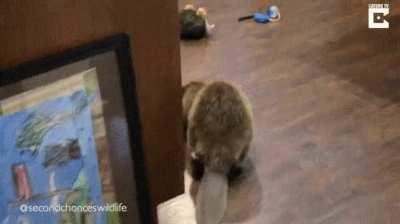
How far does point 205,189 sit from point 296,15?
1426mm

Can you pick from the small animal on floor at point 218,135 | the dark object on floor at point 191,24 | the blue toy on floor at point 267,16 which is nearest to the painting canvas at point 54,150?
the small animal on floor at point 218,135

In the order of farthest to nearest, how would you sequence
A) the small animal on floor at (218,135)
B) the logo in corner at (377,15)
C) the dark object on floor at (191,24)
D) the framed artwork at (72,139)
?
the logo in corner at (377,15)
the dark object on floor at (191,24)
the small animal on floor at (218,135)
the framed artwork at (72,139)

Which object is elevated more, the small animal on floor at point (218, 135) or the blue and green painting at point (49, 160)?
the blue and green painting at point (49, 160)

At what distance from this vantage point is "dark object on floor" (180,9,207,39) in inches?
98.7

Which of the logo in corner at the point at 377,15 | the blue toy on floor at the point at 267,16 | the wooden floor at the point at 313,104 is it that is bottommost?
the wooden floor at the point at 313,104

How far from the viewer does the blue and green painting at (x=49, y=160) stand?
1.09m

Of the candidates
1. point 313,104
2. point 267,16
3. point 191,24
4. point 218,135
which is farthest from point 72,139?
point 267,16

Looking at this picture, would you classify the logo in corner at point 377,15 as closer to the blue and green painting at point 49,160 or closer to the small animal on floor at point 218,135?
the small animal on floor at point 218,135

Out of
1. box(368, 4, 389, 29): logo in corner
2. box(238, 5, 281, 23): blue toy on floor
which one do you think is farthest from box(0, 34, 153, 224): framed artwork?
box(368, 4, 389, 29): logo in corner

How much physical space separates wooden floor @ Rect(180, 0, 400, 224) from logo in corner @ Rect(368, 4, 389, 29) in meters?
0.03

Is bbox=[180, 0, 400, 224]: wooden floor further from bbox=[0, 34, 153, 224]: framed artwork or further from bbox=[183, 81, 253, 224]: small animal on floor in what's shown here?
bbox=[0, 34, 153, 224]: framed artwork

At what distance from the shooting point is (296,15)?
280 centimetres

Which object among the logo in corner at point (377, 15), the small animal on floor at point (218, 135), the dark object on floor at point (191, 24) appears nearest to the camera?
the small animal on floor at point (218, 135)

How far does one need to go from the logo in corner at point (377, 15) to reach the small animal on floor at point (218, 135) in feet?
3.99
